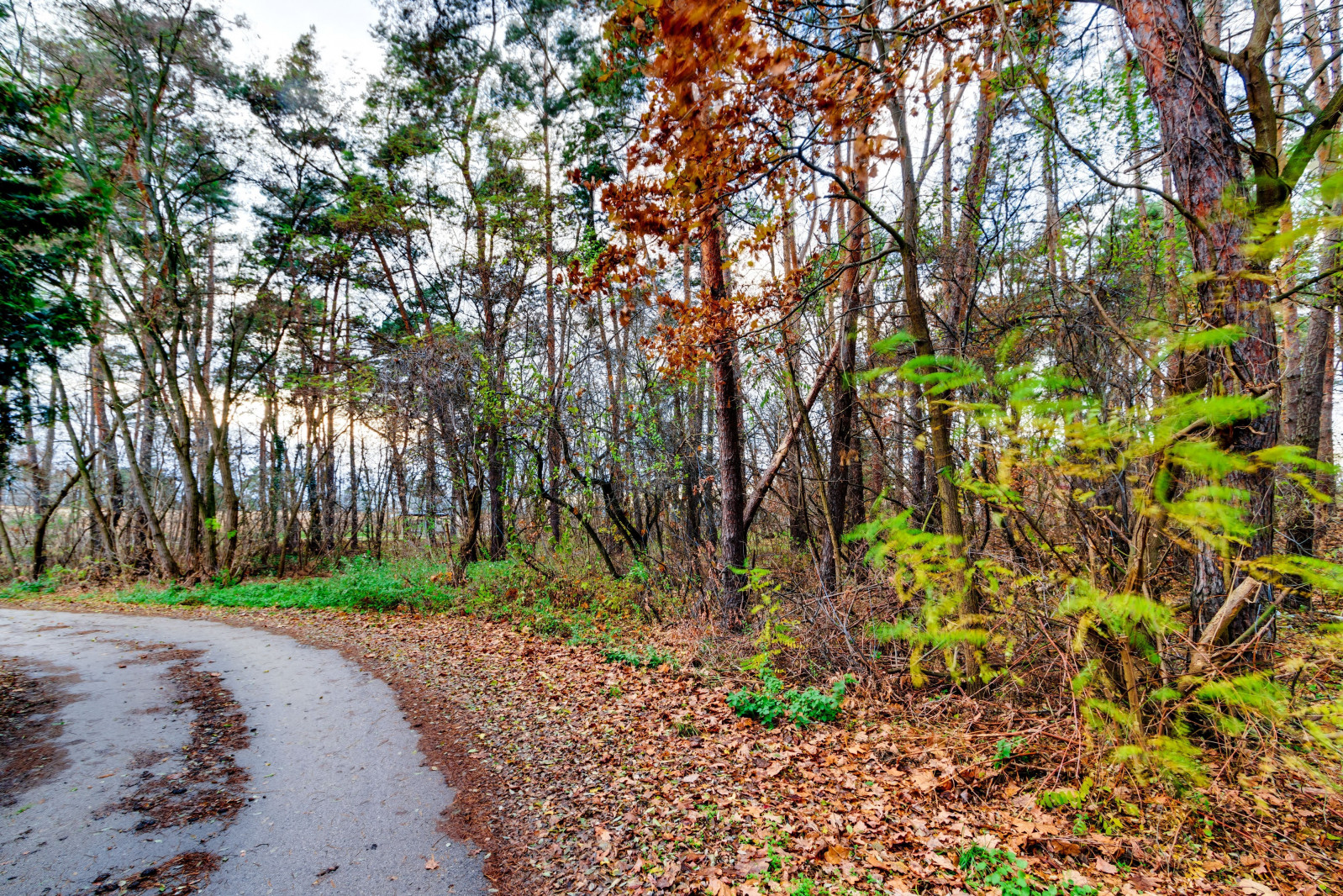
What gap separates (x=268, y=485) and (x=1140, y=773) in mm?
19617

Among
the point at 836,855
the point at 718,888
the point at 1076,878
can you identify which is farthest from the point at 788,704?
the point at 1076,878

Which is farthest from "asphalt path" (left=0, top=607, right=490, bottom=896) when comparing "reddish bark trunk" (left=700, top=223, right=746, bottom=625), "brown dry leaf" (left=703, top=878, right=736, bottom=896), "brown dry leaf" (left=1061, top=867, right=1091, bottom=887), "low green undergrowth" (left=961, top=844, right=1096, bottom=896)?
"reddish bark trunk" (left=700, top=223, right=746, bottom=625)

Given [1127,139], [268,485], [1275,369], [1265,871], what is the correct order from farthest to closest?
[268,485]
[1127,139]
[1275,369]
[1265,871]

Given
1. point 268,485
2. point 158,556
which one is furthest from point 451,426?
point 158,556

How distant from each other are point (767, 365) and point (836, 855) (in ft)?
16.6

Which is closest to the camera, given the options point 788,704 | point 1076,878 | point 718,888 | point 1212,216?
point 1076,878

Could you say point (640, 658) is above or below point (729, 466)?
below

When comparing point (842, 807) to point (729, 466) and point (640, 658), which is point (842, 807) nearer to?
point (640, 658)

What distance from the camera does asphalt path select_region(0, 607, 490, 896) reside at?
3047 mm

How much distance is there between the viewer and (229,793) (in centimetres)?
386

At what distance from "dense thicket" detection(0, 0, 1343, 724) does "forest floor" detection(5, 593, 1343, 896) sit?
66 centimetres

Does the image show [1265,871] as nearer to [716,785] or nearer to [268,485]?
[716,785]

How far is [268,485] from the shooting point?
16188 mm

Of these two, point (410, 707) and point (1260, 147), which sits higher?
point (1260, 147)
